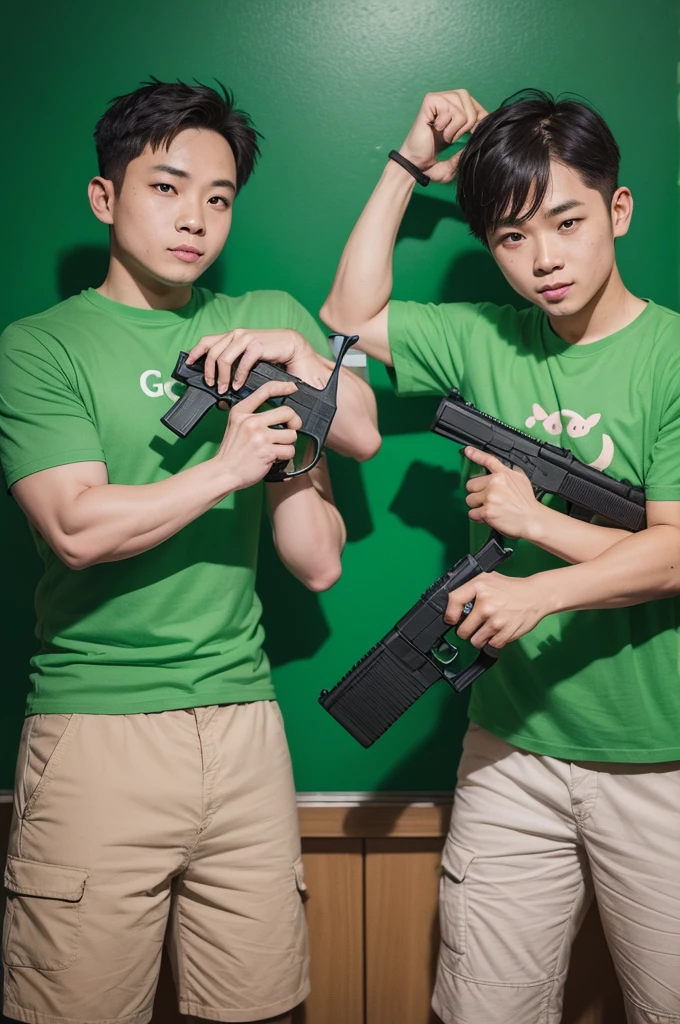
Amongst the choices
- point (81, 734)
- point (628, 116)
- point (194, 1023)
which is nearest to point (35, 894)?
point (81, 734)

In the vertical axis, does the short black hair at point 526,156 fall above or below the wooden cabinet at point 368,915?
above

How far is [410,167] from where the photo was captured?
174cm

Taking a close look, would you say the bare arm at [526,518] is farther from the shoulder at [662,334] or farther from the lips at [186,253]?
the lips at [186,253]

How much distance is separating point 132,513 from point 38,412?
8.6 inches

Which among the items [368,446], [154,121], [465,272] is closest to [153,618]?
[368,446]

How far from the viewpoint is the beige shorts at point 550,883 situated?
5.03 ft

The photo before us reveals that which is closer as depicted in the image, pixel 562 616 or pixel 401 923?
pixel 562 616

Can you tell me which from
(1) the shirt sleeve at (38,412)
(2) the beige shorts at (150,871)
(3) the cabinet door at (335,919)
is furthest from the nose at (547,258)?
(3) the cabinet door at (335,919)

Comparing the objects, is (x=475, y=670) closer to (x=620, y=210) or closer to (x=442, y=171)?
(x=620, y=210)

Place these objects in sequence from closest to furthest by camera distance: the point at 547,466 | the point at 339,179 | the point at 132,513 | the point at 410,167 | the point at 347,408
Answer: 1. the point at 132,513
2. the point at 547,466
3. the point at 347,408
4. the point at 410,167
5. the point at 339,179

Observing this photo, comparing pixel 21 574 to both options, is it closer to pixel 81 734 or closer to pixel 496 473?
pixel 81 734

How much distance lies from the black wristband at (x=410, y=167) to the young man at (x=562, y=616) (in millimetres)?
91

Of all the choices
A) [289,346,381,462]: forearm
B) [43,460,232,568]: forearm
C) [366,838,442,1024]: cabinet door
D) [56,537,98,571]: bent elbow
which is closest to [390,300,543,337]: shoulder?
[289,346,381,462]: forearm

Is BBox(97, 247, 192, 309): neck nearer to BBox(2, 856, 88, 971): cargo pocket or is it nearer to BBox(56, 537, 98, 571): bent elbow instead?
BBox(56, 537, 98, 571): bent elbow
